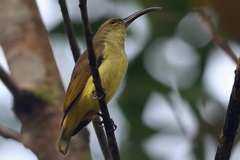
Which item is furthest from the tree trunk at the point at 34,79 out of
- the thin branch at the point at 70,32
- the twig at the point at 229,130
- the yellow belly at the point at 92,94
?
the twig at the point at 229,130

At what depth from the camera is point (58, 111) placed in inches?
127

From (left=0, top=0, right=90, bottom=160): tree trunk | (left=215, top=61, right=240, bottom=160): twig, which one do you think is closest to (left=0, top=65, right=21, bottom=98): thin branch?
(left=0, top=0, right=90, bottom=160): tree trunk

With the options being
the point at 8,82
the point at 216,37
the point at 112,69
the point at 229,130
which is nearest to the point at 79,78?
the point at 112,69

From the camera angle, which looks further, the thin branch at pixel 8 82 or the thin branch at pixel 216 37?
the thin branch at pixel 8 82

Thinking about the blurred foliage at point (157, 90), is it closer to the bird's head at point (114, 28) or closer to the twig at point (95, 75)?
the bird's head at point (114, 28)

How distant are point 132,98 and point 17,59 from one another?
51.2 inches

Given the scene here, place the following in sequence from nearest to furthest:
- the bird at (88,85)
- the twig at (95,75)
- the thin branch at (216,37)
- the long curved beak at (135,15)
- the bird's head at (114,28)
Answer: the twig at (95,75) < the thin branch at (216,37) < the bird at (88,85) < the long curved beak at (135,15) < the bird's head at (114,28)

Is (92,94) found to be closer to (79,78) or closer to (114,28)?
(79,78)

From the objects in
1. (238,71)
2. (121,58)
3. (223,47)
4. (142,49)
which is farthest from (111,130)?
(142,49)

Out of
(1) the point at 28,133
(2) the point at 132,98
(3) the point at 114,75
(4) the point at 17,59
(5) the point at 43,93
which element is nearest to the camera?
(1) the point at 28,133

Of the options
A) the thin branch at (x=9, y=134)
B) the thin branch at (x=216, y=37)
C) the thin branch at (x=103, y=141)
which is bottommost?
the thin branch at (x=103, y=141)

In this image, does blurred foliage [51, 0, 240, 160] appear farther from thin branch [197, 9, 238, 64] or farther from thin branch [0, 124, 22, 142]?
thin branch [0, 124, 22, 142]

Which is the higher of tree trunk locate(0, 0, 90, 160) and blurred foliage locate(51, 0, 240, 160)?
tree trunk locate(0, 0, 90, 160)

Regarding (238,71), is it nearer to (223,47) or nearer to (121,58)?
(223,47)
